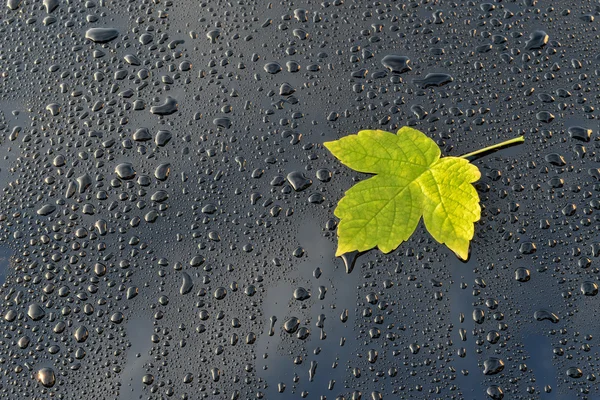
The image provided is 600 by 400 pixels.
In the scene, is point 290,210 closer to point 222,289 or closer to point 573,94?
point 222,289

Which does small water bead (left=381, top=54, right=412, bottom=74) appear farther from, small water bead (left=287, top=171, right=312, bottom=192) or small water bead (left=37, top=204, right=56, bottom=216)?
small water bead (left=37, top=204, right=56, bottom=216)

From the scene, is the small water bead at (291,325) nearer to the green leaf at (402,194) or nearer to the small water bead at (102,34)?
the green leaf at (402,194)

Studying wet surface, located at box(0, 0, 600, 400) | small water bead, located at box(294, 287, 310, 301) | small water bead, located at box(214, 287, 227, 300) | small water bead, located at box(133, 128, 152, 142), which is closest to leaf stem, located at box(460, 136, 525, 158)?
wet surface, located at box(0, 0, 600, 400)

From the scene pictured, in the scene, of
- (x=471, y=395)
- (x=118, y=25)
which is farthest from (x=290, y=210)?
(x=118, y=25)

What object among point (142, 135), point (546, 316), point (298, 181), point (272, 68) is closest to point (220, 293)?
point (298, 181)

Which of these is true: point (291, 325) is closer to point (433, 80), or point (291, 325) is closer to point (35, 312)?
point (35, 312)

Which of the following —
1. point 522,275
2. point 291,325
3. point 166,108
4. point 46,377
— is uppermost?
point 166,108
